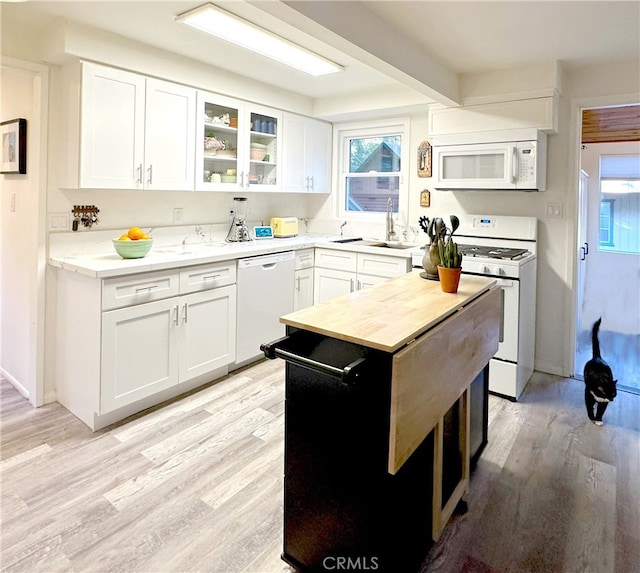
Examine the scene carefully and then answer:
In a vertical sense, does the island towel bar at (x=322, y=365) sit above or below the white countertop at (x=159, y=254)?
below

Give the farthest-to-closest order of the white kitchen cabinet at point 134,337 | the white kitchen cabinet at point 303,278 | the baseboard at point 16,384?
the white kitchen cabinet at point 303,278 → the baseboard at point 16,384 → the white kitchen cabinet at point 134,337

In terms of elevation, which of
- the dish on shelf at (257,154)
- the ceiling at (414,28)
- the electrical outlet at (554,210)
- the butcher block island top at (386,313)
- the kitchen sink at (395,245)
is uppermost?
the ceiling at (414,28)

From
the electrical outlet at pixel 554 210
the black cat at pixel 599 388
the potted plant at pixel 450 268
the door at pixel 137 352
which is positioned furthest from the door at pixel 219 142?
the black cat at pixel 599 388

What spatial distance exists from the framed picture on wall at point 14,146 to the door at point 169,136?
2.37ft

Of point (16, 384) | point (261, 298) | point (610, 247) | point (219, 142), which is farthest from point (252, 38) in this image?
point (610, 247)

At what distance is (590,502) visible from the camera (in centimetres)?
213

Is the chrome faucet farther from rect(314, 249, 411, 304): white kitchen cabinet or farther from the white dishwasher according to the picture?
the white dishwasher

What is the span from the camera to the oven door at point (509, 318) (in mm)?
3127

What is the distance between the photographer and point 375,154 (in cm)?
471

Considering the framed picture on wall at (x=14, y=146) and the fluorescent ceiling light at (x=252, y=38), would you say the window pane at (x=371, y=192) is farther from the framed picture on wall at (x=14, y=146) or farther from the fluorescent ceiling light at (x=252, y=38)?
the framed picture on wall at (x=14, y=146)

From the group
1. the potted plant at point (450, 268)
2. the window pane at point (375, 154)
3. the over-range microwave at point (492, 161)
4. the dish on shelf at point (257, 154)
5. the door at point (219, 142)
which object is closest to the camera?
the potted plant at point (450, 268)

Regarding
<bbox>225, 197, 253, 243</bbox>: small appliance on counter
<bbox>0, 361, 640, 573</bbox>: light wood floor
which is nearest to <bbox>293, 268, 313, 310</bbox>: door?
<bbox>225, 197, 253, 243</bbox>: small appliance on counter

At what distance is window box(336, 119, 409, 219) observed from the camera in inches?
178

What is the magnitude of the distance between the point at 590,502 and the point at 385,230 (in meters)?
2.96
